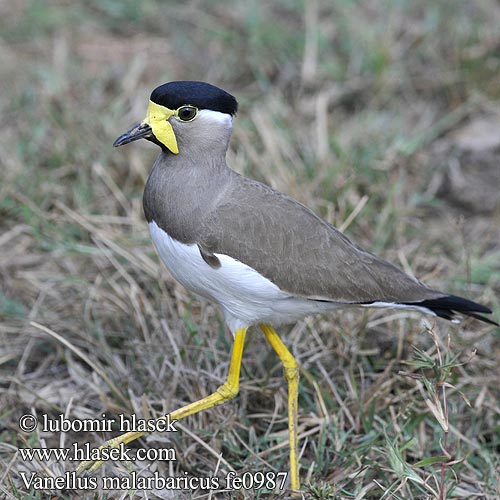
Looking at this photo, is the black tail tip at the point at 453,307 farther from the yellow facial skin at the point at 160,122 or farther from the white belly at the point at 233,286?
the yellow facial skin at the point at 160,122

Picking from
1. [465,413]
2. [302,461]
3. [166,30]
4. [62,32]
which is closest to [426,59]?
[166,30]

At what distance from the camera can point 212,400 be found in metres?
3.30

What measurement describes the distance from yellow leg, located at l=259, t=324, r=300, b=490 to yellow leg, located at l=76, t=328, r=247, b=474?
17cm

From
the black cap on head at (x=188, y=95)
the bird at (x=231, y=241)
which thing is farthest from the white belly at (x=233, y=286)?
the black cap on head at (x=188, y=95)

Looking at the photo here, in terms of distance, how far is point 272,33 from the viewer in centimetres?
598

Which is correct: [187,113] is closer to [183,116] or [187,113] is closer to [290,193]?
[183,116]

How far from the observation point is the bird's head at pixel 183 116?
3.06 m

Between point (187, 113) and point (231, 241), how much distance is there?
1.62 feet

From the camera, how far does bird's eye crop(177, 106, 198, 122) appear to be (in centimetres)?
308

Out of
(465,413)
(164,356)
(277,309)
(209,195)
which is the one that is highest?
(209,195)

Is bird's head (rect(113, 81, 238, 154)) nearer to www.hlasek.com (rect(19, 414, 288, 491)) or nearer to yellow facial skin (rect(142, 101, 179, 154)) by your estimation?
yellow facial skin (rect(142, 101, 179, 154))

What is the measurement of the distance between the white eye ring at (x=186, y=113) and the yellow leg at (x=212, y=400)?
0.81 m

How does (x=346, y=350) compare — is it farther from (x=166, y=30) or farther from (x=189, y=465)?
(x=166, y=30)

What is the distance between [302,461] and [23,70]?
3.54m
